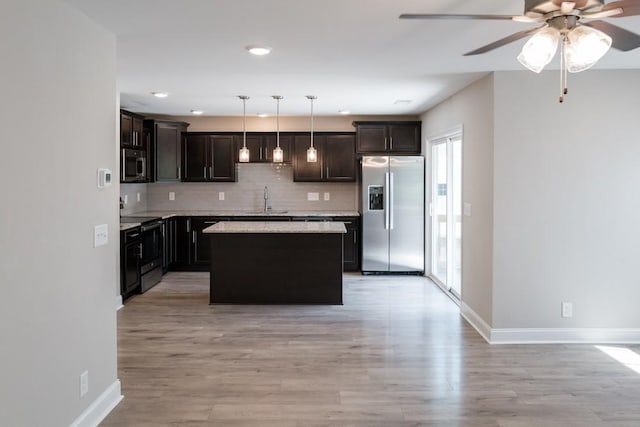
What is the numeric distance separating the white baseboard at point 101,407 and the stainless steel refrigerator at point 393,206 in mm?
4770

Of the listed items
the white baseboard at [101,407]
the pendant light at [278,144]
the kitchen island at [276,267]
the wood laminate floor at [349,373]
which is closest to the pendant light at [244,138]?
the pendant light at [278,144]

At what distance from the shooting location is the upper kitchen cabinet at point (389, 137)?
25.4 feet

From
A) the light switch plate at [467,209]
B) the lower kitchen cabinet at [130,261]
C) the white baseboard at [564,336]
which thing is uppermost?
the light switch plate at [467,209]

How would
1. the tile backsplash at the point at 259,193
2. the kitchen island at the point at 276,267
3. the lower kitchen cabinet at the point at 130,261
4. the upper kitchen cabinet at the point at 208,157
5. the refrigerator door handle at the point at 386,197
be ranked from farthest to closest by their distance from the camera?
the tile backsplash at the point at 259,193, the upper kitchen cabinet at the point at 208,157, the refrigerator door handle at the point at 386,197, the kitchen island at the point at 276,267, the lower kitchen cabinet at the point at 130,261

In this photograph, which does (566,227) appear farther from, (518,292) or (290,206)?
(290,206)

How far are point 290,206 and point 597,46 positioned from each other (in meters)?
6.57

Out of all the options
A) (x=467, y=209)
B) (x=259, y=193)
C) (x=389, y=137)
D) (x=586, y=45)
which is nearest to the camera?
(x=586, y=45)

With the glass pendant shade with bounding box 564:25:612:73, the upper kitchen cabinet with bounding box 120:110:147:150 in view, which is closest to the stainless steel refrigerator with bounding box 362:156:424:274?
the upper kitchen cabinet with bounding box 120:110:147:150

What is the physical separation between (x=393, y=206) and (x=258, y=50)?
13.8 ft

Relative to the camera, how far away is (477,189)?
4949 mm

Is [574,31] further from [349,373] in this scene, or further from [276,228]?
[276,228]

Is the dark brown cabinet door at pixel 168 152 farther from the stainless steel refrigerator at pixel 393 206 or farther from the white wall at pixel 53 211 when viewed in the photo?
the white wall at pixel 53 211

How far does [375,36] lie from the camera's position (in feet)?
11.3

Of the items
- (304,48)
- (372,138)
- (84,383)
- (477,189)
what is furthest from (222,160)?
(84,383)
